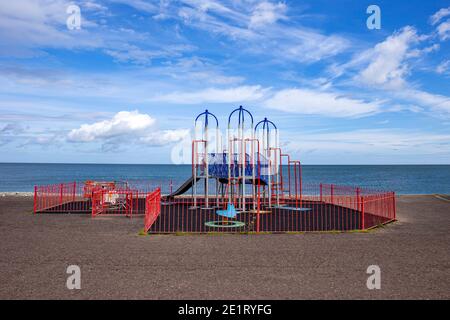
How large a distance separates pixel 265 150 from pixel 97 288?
17487 mm

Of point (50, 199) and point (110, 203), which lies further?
point (50, 199)

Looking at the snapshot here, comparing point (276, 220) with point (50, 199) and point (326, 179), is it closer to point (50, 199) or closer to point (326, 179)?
point (50, 199)

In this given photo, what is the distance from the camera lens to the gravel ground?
23.5 feet

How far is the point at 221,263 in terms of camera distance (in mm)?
9273

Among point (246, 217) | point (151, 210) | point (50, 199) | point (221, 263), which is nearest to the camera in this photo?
point (221, 263)

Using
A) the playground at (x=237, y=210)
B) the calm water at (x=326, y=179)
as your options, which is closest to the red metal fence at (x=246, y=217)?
the playground at (x=237, y=210)

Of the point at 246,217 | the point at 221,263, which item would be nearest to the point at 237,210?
the point at 246,217
